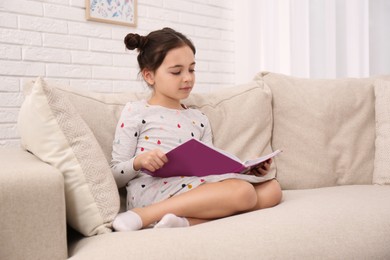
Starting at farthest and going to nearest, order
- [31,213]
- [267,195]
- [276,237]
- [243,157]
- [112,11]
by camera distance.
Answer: [112,11], [243,157], [267,195], [276,237], [31,213]

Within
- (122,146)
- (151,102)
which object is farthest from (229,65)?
(122,146)

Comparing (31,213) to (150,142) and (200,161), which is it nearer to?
(200,161)

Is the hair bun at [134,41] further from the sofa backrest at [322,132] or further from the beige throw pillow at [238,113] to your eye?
the sofa backrest at [322,132]

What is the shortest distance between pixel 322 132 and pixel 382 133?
25 cm

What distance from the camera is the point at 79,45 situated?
261cm

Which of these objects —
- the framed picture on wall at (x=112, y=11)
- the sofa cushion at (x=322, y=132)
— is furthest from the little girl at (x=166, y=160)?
the framed picture on wall at (x=112, y=11)

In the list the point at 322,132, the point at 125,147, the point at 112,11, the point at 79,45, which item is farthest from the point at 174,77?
the point at 112,11

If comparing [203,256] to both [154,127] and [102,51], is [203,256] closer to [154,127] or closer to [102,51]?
[154,127]

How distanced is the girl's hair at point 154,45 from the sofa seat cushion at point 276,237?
0.67m

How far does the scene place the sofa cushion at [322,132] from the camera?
1.83m

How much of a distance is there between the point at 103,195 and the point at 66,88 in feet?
1.67

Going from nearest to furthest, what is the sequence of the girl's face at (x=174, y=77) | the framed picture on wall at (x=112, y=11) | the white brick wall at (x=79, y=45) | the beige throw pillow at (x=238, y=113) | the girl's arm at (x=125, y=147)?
the girl's arm at (x=125, y=147), the girl's face at (x=174, y=77), the beige throw pillow at (x=238, y=113), the white brick wall at (x=79, y=45), the framed picture on wall at (x=112, y=11)

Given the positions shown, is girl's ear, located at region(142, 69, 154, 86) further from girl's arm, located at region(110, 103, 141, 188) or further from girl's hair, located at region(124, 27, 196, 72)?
girl's arm, located at region(110, 103, 141, 188)

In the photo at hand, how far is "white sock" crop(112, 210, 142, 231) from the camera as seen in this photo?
3.78ft
